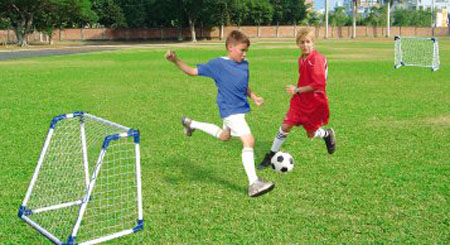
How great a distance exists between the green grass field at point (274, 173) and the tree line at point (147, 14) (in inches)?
1842

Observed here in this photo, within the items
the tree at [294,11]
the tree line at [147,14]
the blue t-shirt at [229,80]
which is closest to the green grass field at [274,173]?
the blue t-shirt at [229,80]

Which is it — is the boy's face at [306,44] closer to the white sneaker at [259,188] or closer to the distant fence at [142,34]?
the white sneaker at [259,188]

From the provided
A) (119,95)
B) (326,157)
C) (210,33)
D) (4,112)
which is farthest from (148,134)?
(210,33)

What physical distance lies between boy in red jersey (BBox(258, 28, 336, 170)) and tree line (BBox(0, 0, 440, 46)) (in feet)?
174

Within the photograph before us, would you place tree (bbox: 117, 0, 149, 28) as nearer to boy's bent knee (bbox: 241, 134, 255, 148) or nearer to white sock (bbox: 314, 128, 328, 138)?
white sock (bbox: 314, 128, 328, 138)

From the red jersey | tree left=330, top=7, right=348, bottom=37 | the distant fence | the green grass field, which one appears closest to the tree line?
the distant fence

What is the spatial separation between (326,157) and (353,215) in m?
2.32

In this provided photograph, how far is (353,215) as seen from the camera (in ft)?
16.1

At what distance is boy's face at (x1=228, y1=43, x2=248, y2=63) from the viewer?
5504mm

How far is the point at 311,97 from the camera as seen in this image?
21.6 feet

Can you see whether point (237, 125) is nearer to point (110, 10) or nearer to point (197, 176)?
point (197, 176)

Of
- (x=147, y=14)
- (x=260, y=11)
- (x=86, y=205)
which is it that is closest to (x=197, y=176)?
(x=86, y=205)

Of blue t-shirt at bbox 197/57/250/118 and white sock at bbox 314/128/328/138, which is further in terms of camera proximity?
white sock at bbox 314/128/328/138

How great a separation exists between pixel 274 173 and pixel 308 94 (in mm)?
1195
